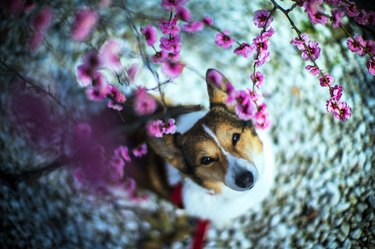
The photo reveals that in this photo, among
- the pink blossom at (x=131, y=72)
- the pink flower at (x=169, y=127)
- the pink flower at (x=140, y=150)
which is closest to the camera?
the pink flower at (x=169, y=127)

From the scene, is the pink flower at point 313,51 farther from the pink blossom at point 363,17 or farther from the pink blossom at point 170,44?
the pink blossom at point 170,44

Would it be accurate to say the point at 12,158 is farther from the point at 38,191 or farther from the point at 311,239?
the point at 311,239

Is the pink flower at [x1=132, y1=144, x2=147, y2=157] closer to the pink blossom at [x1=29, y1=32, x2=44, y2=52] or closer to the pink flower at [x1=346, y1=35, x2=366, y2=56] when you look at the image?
the pink blossom at [x1=29, y1=32, x2=44, y2=52]

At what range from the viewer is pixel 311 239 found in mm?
2854

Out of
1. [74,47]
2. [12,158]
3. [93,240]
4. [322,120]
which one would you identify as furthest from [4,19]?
[322,120]

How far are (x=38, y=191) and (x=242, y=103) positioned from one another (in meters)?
1.70

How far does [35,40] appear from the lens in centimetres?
272

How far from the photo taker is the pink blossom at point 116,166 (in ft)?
8.43

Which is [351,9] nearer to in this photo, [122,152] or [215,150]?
[215,150]

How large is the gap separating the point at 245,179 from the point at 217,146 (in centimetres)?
23

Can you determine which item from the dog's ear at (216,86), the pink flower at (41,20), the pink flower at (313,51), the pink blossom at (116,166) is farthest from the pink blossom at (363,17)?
the pink flower at (41,20)

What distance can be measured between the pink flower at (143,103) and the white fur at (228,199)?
1.58 feet

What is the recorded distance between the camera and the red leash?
2875 mm

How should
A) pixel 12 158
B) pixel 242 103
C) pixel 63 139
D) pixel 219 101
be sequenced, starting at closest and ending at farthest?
pixel 242 103, pixel 219 101, pixel 63 139, pixel 12 158
